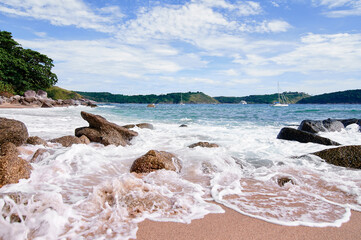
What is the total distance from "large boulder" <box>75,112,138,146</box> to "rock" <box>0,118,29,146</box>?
6.08 feet

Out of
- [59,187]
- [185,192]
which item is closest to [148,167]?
[185,192]

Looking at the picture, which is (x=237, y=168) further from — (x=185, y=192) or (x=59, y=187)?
(x=59, y=187)

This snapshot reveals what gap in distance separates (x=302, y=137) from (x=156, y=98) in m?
133

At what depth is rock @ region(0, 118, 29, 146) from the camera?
223 inches

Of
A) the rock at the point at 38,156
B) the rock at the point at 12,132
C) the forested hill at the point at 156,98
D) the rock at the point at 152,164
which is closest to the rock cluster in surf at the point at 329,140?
the rock at the point at 152,164

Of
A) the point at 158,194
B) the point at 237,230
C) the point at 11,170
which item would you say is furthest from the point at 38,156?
the point at 237,230

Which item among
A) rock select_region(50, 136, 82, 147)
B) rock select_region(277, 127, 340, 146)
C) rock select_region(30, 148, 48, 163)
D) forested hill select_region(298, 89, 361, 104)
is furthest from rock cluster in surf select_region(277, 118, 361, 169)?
forested hill select_region(298, 89, 361, 104)

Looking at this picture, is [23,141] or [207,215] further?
[23,141]

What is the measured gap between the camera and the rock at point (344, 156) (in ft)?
16.9

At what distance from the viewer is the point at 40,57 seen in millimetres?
46281

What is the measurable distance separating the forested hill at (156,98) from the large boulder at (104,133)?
12404cm

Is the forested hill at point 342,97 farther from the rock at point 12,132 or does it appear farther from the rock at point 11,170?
the rock at point 11,170

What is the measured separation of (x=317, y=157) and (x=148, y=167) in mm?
3859

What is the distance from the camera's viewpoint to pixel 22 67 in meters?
40.7
